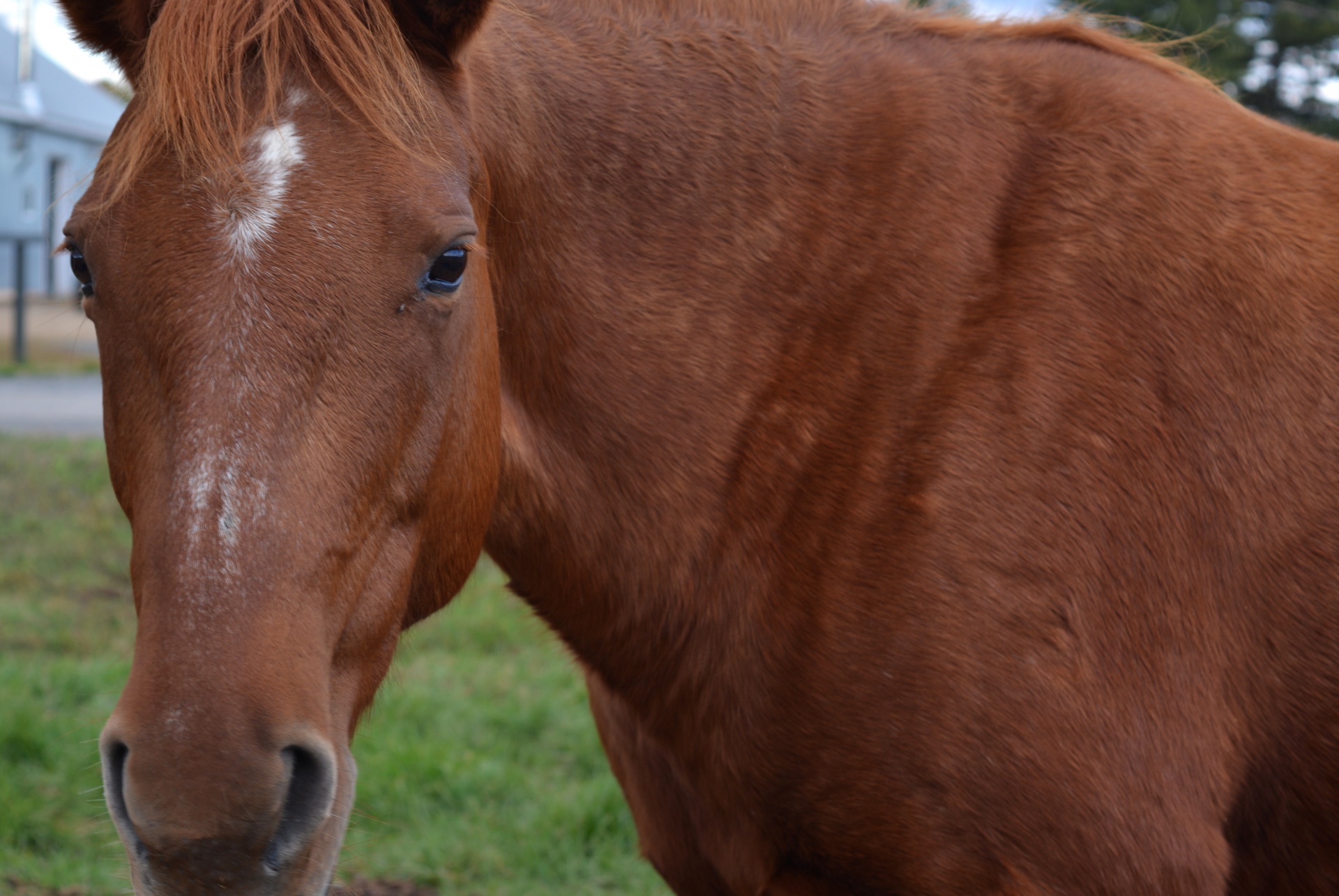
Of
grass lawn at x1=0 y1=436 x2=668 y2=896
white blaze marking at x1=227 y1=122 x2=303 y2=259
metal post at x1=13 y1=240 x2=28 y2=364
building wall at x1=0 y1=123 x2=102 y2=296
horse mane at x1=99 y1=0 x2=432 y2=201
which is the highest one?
horse mane at x1=99 y1=0 x2=432 y2=201

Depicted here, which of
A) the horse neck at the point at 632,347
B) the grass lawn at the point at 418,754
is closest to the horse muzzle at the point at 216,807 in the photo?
the horse neck at the point at 632,347

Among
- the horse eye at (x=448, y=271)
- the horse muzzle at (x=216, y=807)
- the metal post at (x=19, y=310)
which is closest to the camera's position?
the horse muzzle at (x=216, y=807)

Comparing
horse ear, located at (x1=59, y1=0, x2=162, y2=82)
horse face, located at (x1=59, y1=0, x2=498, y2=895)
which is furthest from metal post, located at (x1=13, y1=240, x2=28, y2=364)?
horse face, located at (x1=59, y1=0, x2=498, y2=895)

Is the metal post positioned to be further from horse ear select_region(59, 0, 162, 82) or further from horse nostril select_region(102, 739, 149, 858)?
horse nostril select_region(102, 739, 149, 858)

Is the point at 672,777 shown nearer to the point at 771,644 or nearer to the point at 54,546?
the point at 771,644

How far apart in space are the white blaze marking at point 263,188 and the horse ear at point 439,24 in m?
0.35

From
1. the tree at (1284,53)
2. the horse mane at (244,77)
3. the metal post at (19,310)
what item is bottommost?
the metal post at (19,310)

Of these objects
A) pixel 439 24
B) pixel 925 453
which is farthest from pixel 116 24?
pixel 925 453

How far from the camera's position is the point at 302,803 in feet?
5.13

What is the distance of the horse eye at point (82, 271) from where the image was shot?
1837mm

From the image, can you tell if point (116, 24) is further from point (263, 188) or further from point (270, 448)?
point (270, 448)

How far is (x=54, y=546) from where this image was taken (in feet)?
22.9

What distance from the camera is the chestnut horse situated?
5.45ft

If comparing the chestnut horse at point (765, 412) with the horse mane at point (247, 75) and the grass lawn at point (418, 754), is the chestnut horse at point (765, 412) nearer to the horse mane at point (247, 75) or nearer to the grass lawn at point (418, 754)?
the horse mane at point (247, 75)
